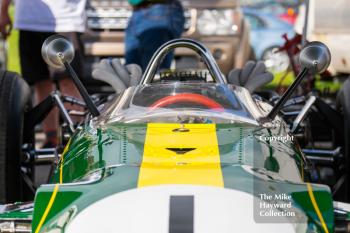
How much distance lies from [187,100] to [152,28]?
329 centimetres

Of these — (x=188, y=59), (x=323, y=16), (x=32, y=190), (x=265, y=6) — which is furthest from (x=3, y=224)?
(x=265, y=6)

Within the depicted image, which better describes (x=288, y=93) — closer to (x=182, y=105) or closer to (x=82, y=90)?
(x=182, y=105)

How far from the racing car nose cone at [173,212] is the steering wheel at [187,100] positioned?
1080 millimetres

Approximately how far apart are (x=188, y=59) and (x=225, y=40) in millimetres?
464

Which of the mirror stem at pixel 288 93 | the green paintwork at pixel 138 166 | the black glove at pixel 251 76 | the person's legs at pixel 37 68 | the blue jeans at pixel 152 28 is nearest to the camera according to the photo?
the green paintwork at pixel 138 166

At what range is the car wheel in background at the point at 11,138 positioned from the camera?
4.97m

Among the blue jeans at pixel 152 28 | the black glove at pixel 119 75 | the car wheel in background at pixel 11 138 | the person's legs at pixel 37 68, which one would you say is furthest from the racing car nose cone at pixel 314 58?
the blue jeans at pixel 152 28

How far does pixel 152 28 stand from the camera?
7477 mm

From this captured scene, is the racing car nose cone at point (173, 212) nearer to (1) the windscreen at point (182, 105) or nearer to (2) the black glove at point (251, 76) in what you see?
(1) the windscreen at point (182, 105)

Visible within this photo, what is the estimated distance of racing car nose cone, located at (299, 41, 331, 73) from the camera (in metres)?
4.06

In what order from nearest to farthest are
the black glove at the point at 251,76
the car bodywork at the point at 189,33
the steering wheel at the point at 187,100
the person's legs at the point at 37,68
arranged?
the steering wheel at the point at 187,100 → the black glove at the point at 251,76 → the person's legs at the point at 37,68 → the car bodywork at the point at 189,33

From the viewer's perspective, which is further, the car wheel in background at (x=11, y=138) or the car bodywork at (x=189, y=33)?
the car bodywork at (x=189, y=33)

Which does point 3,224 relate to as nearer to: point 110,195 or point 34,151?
point 110,195

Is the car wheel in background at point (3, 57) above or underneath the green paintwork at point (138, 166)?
above
